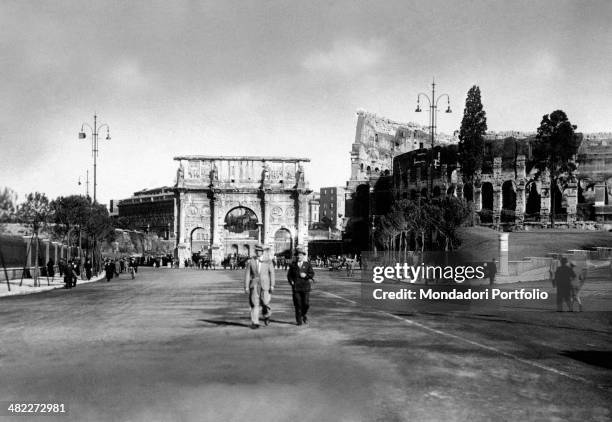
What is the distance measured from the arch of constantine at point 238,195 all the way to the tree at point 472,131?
2110 cm

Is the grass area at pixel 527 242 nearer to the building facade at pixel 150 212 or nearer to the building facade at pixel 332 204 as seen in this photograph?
the building facade at pixel 332 204

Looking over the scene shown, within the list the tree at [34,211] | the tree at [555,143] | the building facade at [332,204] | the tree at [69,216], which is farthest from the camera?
the building facade at [332,204]

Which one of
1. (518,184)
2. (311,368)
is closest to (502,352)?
(311,368)

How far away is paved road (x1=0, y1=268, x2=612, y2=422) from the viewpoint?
21.4 ft

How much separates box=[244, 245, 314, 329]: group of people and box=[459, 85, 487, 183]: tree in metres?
58.5

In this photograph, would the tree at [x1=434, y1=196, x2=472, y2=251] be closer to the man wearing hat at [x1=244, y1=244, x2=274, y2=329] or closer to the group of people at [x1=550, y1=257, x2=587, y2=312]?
the group of people at [x1=550, y1=257, x2=587, y2=312]

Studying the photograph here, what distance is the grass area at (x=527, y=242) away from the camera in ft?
138

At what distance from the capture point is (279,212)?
85438 millimetres

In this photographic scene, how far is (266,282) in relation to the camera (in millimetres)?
13633

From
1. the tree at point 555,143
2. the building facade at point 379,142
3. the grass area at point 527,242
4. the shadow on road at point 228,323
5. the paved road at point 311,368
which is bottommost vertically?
the shadow on road at point 228,323

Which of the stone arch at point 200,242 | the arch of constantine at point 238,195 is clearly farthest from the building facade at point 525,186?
the stone arch at point 200,242

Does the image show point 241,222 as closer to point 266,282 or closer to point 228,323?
point 228,323

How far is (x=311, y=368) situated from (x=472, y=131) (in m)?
64.5

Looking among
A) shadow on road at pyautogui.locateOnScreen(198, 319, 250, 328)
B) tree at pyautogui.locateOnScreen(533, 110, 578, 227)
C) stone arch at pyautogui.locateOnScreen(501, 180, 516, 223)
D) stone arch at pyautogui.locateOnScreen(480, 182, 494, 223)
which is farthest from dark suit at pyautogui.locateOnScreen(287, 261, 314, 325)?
stone arch at pyautogui.locateOnScreen(480, 182, 494, 223)
